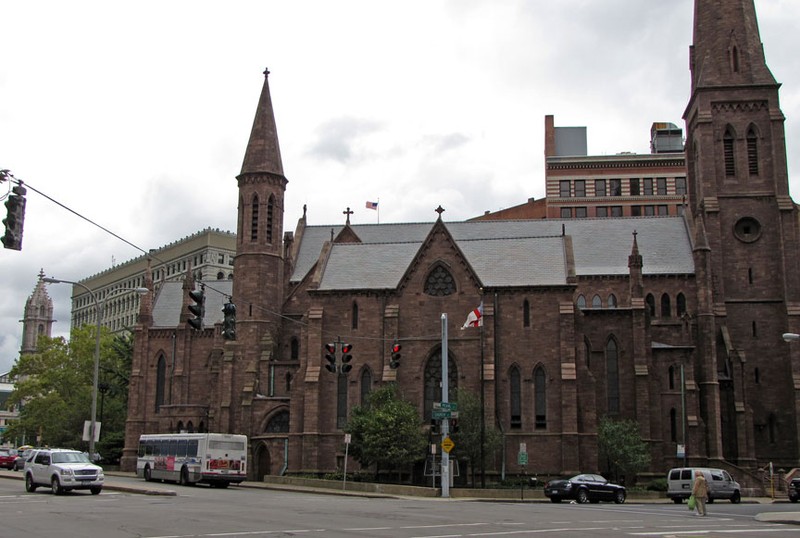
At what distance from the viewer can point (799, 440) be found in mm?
59406

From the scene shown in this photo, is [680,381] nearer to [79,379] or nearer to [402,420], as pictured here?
[402,420]

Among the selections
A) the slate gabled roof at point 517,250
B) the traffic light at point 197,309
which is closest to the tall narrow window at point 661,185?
the slate gabled roof at point 517,250

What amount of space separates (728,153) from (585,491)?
34.7m

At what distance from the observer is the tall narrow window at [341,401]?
56.3m

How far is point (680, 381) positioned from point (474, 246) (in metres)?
15.4

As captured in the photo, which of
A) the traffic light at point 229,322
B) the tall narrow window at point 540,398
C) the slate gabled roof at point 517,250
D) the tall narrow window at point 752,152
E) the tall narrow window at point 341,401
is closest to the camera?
the traffic light at point 229,322

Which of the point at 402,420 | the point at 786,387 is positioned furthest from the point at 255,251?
the point at 786,387

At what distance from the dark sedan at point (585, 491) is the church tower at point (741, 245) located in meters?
18.7

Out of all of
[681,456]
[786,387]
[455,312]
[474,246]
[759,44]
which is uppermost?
[759,44]

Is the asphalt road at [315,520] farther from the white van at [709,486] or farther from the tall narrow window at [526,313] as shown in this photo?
the tall narrow window at [526,313]

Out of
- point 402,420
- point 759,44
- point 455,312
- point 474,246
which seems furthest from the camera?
point 759,44

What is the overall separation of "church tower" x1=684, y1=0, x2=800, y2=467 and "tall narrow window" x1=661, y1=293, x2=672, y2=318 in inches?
92.8

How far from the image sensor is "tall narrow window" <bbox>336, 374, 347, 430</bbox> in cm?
5631

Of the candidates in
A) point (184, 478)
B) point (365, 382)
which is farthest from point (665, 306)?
point (184, 478)
